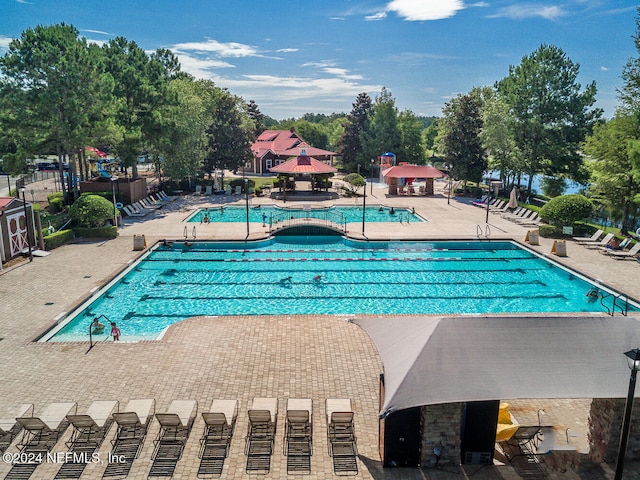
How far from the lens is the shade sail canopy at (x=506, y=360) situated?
26.4 feet

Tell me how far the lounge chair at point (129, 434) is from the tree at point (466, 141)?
39630 mm

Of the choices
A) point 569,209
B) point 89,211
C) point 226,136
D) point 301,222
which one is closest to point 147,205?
point 89,211

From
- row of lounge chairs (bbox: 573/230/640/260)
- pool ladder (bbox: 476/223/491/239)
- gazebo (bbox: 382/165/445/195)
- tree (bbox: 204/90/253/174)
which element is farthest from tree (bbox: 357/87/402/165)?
row of lounge chairs (bbox: 573/230/640/260)

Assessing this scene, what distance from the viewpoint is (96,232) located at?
1082 inches

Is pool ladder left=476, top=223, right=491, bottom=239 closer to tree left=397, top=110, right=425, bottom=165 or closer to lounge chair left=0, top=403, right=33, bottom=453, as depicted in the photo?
lounge chair left=0, top=403, right=33, bottom=453

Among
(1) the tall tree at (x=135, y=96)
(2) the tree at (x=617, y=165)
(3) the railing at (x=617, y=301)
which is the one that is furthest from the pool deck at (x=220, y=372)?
(1) the tall tree at (x=135, y=96)

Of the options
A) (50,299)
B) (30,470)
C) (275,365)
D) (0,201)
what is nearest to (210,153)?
(0,201)

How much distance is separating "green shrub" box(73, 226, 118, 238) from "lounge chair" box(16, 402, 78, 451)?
18836mm

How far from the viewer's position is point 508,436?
945 centimetres

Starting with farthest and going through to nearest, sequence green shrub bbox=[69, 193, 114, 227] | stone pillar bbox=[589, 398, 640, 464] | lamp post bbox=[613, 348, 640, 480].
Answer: green shrub bbox=[69, 193, 114, 227]
stone pillar bbox=[589, 398, 640, 464]
lamp post bbox=[613, 348, 640, 480]

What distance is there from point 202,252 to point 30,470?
59.6 ft

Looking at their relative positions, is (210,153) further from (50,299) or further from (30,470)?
(30,470)

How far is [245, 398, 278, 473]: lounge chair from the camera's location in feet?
29.9

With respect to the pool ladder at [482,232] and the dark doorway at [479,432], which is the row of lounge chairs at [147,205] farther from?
the dark doorway at [479,432]
